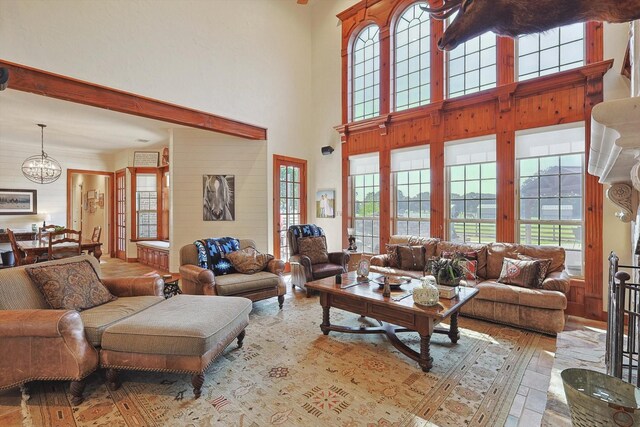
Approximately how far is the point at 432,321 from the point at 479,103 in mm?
3573

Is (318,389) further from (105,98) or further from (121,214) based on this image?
(121,214)

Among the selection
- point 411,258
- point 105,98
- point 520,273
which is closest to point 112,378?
point 105,98

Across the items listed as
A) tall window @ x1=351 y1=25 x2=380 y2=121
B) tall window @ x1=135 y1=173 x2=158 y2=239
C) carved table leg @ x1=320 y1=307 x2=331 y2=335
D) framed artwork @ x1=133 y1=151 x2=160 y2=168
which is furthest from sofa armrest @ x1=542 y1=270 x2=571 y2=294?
framed artwork @ x1=133 y1=151 x2=160 y2=168

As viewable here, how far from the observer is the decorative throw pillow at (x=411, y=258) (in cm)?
440

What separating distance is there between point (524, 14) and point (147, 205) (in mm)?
8082

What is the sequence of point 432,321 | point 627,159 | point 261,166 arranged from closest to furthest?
point 627,159 → point 432,321 → point 261,166

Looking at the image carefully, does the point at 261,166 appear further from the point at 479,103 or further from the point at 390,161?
the point at 479,103

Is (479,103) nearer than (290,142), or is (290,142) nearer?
(479,103)

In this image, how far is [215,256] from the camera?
3.98 meters

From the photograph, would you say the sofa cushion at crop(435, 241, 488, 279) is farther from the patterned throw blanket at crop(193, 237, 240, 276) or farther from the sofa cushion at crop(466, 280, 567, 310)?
the patterned throw blanket at crop(193, 237, 240, 276)

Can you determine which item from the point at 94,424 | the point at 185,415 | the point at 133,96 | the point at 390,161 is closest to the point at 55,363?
the point at 94,424

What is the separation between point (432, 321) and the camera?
7.98 ft

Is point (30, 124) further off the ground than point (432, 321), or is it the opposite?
point (30, 124)

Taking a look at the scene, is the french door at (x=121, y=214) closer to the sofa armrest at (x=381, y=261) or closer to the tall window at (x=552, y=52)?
the sofa armrest at (x=381, y=261)
